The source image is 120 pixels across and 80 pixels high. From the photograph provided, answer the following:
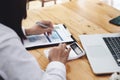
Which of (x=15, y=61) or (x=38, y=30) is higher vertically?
(x=15, y=61)

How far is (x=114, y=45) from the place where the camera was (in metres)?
1.27

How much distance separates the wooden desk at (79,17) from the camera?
1.39m

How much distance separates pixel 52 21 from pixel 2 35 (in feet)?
2.30

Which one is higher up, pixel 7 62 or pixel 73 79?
pixel 7 62

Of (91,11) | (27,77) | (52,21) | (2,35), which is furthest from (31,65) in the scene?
(91,11)

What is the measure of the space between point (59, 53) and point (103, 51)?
0.23 m

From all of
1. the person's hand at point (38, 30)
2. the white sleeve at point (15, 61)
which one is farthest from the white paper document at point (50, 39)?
the white sleeve at point (15, 61)

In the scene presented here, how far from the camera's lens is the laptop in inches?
43.9

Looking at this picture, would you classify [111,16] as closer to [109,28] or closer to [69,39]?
[109,28]

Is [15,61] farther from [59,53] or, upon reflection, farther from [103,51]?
[103,51]

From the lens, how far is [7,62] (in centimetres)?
86

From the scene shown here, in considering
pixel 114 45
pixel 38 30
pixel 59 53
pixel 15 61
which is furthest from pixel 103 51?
pixel 15 61

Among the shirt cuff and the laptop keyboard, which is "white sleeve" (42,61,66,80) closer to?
the shirt cuff

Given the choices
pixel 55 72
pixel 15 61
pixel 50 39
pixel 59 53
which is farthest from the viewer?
pixel 50 39
